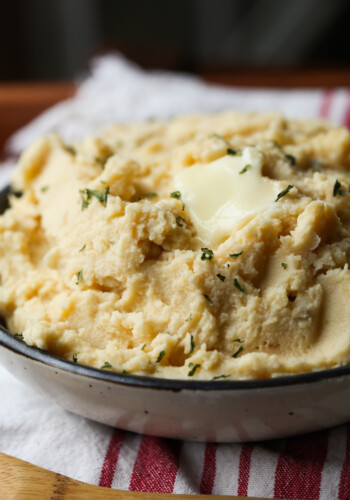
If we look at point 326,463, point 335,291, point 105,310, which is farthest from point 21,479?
point 335,291

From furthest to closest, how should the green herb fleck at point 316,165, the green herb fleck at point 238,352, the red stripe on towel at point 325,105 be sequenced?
the red stripe on towel at point 325,105 → the green herb fleck at point 316,165 → the green herb fleck at point 238,352

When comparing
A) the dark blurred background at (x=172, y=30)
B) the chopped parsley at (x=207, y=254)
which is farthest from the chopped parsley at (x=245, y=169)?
the dark blurred background at (x=172, y=30)

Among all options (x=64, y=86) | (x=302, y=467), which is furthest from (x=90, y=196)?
(x=64, y=86)

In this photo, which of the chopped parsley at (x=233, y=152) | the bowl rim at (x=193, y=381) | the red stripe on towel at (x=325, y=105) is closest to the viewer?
the bowl rim at (x=193, y=381)

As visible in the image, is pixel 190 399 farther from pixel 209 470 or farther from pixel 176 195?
pixel 176 195

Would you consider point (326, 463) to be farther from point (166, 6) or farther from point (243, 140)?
point (166, 6)

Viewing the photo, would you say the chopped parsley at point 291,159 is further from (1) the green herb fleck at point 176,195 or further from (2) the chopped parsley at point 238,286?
(2) the chopped parsley at point 238,286

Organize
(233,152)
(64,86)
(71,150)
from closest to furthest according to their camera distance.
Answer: (233,152) → (71,150) → (64,86)
